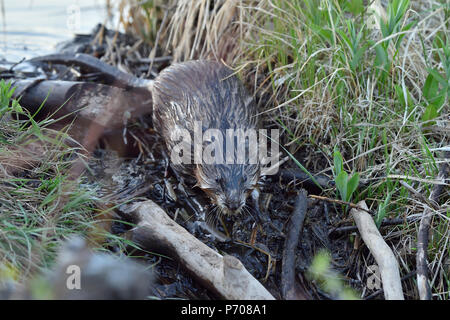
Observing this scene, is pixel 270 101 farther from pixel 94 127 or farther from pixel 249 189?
pixel 94 127

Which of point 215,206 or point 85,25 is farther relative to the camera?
point 85,25

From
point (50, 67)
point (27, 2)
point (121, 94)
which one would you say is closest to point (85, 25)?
point (27, 2)

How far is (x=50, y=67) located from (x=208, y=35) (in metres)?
1.93

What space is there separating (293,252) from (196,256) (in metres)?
0.59

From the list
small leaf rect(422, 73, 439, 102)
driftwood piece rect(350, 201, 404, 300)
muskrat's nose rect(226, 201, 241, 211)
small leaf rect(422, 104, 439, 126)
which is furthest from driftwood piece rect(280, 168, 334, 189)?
small leaf rect(422, 73, 439, 102)

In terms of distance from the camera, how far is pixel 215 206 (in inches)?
131

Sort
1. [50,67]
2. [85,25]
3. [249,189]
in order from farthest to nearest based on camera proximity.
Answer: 1. [85,25]
2. [50,67]
3. [249,189]

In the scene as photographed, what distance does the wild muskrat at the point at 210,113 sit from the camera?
3090mm

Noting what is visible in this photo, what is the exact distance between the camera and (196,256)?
8.39 ft

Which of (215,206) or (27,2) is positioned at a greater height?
(27,2)

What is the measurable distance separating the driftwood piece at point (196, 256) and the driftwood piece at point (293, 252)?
25cm

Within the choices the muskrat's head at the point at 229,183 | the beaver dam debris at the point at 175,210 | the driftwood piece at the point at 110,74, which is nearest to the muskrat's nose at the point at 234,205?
the muskrat's head at the point at 229,183

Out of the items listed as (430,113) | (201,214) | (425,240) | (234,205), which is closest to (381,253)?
(425,240)
